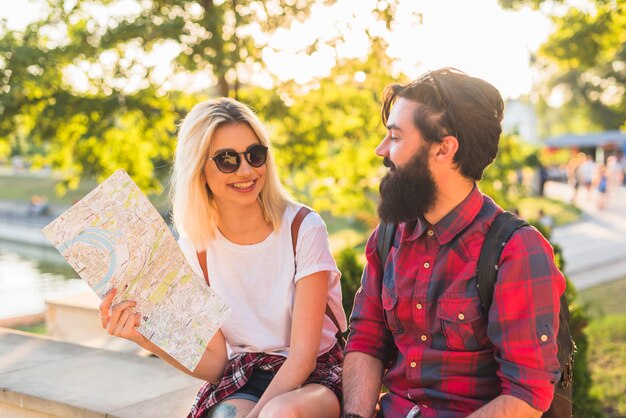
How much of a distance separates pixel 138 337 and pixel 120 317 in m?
0.11

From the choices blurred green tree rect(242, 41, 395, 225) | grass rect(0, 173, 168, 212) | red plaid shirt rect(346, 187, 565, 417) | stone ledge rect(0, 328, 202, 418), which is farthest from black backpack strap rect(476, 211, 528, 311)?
grass rect(0, 173, 168, 212)

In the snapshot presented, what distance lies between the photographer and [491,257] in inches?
89.3

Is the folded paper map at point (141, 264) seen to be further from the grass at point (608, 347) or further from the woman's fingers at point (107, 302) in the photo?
the grass at point (608, 347)

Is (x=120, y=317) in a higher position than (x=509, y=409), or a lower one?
higher

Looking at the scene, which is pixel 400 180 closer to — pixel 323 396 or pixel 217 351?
pixel 323 396

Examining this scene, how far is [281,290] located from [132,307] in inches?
22.7

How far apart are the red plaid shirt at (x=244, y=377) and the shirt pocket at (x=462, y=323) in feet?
2.15

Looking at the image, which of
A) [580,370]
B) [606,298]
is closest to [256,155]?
[580,370]

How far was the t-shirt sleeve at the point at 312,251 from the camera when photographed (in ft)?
9.47

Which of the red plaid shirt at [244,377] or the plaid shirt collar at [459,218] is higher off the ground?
the plaid shirt collar at [459,218]

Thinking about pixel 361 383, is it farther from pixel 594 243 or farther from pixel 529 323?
pixel 594 243

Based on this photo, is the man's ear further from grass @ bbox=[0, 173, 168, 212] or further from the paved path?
grass @ bbox=[0, 173, 168, 212]

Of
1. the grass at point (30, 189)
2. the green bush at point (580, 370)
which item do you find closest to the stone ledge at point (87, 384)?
the green bush at point (580, 370)

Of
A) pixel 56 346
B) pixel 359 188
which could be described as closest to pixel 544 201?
pixel 359 188
